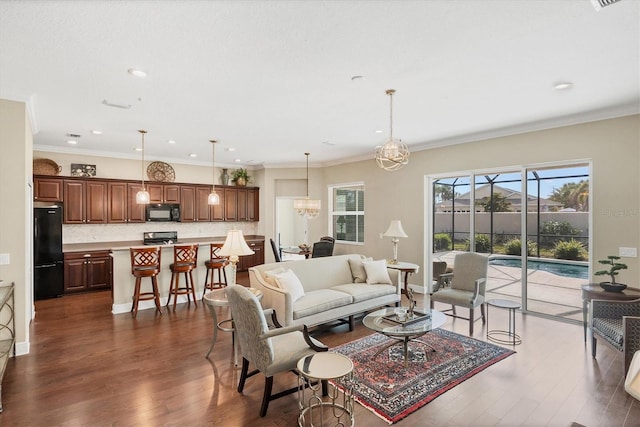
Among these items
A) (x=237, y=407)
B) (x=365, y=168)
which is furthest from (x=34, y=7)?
(x=365, y=168)

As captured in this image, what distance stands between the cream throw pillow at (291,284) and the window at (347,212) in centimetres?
386

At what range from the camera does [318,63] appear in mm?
2975

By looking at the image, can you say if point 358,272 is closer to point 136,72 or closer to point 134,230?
point 136,72

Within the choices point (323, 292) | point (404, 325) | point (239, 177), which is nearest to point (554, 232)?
point (404, 325)

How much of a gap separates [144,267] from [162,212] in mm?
2866

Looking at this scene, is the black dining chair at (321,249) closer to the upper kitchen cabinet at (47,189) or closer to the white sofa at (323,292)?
the white sofa at (323,292)

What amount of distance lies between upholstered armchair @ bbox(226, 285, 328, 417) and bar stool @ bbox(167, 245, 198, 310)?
292 cm

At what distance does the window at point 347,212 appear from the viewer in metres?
7.94

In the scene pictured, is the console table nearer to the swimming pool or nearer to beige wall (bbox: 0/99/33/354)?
the swimming pool

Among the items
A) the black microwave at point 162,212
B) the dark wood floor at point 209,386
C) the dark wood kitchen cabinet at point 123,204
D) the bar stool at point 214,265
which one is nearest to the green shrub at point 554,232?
the dark wood floor at point 209,386

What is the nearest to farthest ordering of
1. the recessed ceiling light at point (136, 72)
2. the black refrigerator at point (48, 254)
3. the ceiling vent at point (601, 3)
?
1. the ceiling vent at point (601, 3)
2. the recessed ceiling light at point (136, 72)
3. the black refrigerator at point (48, 254)

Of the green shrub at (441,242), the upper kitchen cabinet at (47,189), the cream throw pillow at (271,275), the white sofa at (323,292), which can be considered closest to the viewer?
the white sofa at (323,292)

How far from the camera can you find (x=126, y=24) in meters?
2.34

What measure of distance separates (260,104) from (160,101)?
1.17 metres
